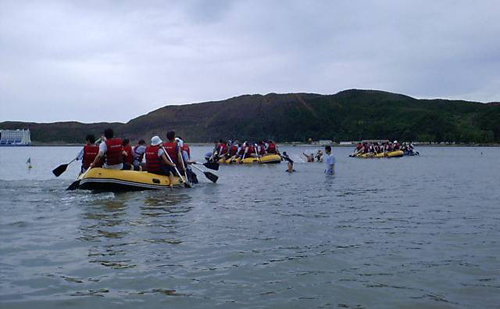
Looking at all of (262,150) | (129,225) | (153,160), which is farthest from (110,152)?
(262,150)

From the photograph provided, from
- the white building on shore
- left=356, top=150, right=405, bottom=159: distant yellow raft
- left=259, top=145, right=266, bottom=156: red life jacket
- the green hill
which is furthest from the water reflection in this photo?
the white building on shore

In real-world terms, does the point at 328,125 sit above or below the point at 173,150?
above

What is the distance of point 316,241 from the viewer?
8477 millimetres

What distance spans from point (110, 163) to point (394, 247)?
9666 millimetres

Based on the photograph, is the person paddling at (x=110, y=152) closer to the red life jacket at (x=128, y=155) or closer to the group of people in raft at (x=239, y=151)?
the red life jacket at (x=128, y=155)

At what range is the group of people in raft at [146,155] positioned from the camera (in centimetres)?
1498

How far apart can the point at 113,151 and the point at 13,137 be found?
175314mm

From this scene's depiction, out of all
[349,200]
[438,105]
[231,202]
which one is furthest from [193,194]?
[438,105]

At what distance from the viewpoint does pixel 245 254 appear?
750cm

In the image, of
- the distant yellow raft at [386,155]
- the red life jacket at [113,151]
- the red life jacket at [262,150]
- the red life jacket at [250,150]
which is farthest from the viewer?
the distant yellow raft at [386,155]

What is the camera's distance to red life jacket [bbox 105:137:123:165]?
14953 mm

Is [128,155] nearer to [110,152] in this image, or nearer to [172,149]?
[172,149]

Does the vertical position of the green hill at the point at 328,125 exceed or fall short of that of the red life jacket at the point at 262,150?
it exceeds it

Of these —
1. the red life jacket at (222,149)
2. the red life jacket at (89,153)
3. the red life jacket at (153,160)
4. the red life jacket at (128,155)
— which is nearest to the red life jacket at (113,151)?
the red life jacket at (89,153)
